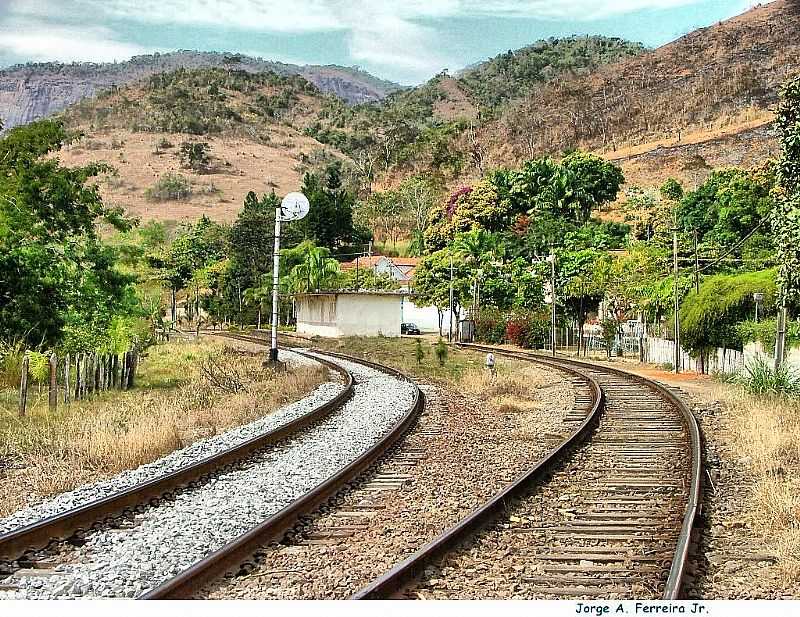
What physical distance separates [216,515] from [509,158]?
8013cm

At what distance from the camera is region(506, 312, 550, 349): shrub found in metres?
38.6

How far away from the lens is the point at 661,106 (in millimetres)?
74625

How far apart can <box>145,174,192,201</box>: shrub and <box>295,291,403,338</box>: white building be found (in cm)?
4504

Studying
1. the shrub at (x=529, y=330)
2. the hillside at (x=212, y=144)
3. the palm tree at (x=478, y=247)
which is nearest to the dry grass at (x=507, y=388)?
the shrub at (x=529, y=330)

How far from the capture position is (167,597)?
5.06 m

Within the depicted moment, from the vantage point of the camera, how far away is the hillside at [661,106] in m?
56.3

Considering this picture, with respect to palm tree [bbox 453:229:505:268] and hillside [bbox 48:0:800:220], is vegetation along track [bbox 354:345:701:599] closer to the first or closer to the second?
palm tree [bbox 453:229:505:268]

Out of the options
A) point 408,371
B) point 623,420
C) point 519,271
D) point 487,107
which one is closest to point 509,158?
point 487,107

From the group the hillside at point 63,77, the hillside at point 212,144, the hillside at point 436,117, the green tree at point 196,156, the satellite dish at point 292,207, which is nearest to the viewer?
the hillside at point 63,77

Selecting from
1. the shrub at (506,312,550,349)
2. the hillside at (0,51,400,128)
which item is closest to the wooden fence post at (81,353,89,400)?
the hillside at (0,51,400,128)

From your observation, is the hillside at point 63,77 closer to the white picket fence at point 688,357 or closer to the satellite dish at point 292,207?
the satellite dish at point 292,207

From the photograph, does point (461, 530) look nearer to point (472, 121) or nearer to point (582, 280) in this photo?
point (582, 280)

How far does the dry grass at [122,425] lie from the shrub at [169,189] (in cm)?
6714
